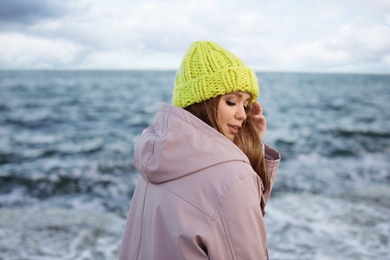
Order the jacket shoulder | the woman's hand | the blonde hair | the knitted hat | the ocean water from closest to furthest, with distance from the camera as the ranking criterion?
the jacket shoulder → the knitted hat → the blonde hair → the woman's hand → the ocean water

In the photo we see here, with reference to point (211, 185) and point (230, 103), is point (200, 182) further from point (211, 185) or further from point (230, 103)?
point (230, 103)

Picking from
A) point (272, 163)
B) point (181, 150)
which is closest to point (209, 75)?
point (181, 150)

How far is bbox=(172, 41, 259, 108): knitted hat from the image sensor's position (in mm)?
1932

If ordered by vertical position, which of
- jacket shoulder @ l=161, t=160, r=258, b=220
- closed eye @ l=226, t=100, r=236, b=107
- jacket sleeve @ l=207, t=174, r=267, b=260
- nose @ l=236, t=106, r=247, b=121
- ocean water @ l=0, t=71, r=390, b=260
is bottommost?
ocean water @ l=0, t=71, r=390, b=260

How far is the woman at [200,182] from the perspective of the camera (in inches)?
62.6

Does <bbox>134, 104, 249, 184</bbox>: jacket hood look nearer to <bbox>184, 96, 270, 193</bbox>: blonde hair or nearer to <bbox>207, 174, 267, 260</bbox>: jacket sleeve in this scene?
<bbox>207, 174, 267, 260</bbox>: jacket sleeve

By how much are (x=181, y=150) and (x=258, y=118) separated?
904 millimetres

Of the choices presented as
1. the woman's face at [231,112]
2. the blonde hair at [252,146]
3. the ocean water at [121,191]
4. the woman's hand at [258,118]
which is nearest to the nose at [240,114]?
the woman's face at [231,112]

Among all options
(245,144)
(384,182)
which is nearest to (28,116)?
(384,182)

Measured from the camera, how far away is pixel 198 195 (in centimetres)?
161

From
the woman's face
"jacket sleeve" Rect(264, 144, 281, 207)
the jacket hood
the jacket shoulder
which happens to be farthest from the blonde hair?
the jacket shoulder

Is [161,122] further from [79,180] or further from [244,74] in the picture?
[79,180]

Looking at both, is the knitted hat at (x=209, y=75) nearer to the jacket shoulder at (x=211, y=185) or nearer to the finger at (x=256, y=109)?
the finger at (x=256, y=109)

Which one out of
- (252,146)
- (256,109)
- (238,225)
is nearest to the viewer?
(238,225)
